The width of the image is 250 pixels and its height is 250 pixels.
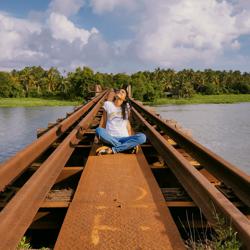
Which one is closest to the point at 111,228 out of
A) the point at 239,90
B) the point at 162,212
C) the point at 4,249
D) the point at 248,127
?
the point at 162,212

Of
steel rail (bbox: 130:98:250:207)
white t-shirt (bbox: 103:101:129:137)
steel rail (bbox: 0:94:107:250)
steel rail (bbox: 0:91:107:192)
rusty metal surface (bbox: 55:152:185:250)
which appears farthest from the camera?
white t-shirt (bbox: 103:101:129:137)

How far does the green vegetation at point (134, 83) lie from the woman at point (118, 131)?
80.2m

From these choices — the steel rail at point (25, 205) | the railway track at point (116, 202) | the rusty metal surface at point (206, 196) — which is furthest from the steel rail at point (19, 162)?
the rusty metal surface at point (206, 196)

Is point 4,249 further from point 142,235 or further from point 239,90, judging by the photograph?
point 239,90

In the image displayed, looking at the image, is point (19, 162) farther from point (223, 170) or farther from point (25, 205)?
point (223, 170)

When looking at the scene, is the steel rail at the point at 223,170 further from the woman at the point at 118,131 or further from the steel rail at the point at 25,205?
the steel rail at the point at 25,205

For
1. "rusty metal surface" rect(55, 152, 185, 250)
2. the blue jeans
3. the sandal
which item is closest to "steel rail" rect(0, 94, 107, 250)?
"rusty metal surface" rect(55, 152, 185, 250)

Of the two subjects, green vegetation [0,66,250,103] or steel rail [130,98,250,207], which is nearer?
steel rail [130,98,250,207]

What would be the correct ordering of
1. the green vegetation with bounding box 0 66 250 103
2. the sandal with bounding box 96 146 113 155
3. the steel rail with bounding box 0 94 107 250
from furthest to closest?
the green vegetation with bounding box 0 66 250 103 → the sandal with bounding box 96 146 113 155 → the steel rail with bounding box 0 94 107 250

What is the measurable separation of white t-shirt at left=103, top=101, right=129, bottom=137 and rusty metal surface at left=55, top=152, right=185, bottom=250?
5.50ft

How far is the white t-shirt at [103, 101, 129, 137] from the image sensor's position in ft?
20.6

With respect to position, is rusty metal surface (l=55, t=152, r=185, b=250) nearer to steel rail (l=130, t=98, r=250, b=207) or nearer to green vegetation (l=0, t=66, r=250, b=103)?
steel rail (l=130, t=98, r=250, b=207)

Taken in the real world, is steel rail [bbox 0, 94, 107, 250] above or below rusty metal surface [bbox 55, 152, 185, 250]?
above

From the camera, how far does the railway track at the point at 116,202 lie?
2.71 metres
